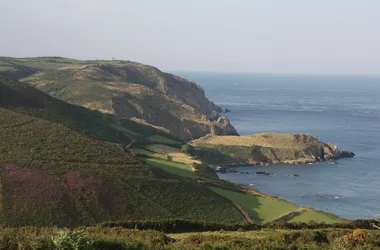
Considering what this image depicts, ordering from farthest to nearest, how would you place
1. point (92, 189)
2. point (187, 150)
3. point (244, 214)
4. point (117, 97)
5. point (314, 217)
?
point (117, 97)
point (187, 150)
point (314, 217)
point (244, 214)
point (92, 189)

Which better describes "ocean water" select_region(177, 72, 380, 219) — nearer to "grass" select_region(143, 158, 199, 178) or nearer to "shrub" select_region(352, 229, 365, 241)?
"shrub" select_region(352, 229, 365, 241)

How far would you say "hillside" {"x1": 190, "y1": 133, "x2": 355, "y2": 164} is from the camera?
93.3 m

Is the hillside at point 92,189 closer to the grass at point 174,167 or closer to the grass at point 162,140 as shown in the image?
the grass at point 174,167

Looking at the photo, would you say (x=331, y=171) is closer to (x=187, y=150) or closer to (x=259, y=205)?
(x=187, y=150)

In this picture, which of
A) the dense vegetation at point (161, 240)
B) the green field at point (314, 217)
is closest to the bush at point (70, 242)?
the dense vegetation at point (161, 240)

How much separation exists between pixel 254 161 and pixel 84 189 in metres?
60.3

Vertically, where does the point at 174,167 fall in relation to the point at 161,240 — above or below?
below

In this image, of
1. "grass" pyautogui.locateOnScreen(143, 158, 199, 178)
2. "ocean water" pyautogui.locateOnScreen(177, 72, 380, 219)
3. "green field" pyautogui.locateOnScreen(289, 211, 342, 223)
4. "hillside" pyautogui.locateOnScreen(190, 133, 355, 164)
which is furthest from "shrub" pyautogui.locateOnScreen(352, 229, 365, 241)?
"hillside" pyautogui.locateOnScreen(190, 133, 355, 164)

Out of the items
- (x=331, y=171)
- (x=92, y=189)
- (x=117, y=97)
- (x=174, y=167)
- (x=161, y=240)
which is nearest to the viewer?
(x=161, y=240)

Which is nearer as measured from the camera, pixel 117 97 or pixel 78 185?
pixel 78 185

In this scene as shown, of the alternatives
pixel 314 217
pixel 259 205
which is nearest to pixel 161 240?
pixel 314 217

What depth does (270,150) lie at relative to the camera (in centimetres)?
9550

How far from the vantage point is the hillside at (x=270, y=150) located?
306 ft

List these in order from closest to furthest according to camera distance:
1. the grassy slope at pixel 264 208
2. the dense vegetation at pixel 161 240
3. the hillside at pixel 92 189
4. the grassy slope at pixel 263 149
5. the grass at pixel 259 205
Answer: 1. the dense vegetation at pixel 161 240
2. the hillside at pixel 92 189
3. the grassy slope at pixel 264 208
4. the grass at pixel 259 205
5. the grassy slope at pixel 263 149
